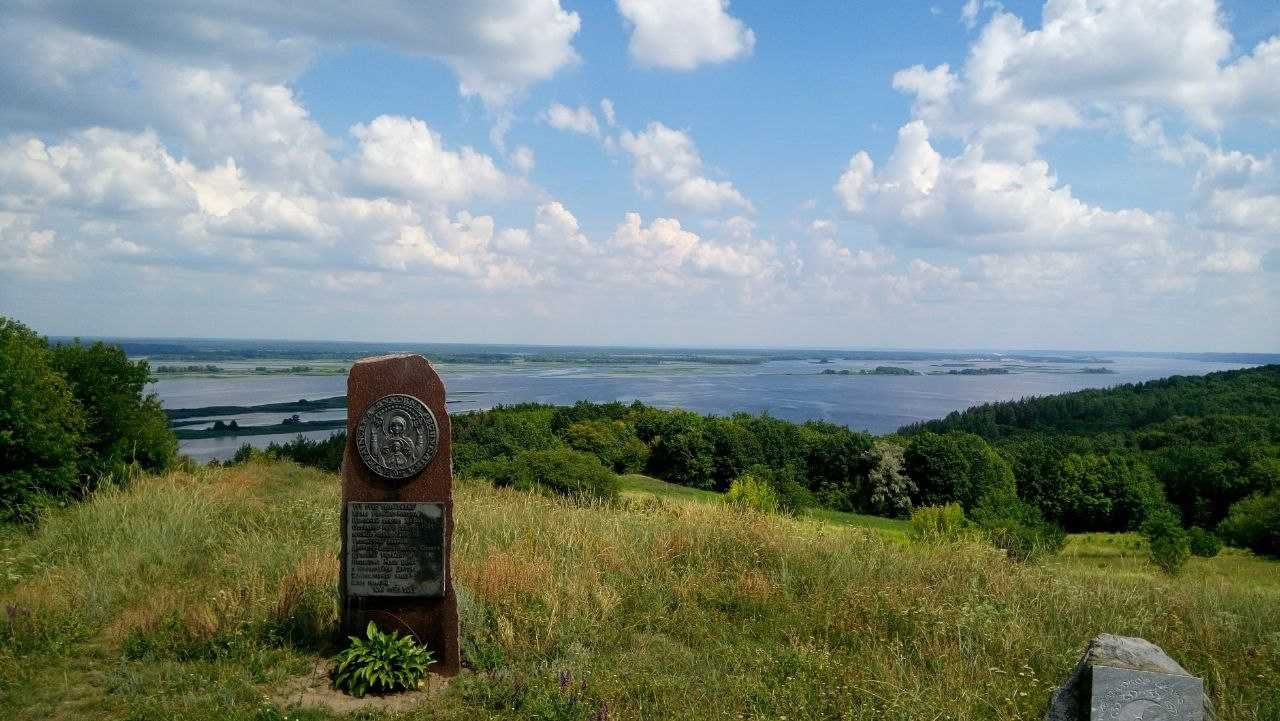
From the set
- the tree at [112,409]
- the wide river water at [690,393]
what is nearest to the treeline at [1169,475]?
the wide river water at [690,393]

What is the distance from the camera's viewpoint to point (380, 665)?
607 centimetres

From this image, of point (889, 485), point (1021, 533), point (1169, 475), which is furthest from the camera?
point (1169, 475)

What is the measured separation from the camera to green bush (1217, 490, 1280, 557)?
105 ft

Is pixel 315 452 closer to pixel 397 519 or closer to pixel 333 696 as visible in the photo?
pixel 397 519

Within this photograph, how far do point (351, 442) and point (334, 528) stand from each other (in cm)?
464

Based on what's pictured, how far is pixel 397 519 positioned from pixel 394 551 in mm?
270

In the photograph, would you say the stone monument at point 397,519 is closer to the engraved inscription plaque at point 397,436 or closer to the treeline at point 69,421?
the engraved inscription plaque at point 397,436

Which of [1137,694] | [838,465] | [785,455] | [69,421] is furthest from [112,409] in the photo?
[838,465]

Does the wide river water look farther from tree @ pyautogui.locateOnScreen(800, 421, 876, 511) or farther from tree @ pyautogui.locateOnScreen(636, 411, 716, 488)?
tree @ pyautogui.locateOnScreen(800, 421, 876, 511)

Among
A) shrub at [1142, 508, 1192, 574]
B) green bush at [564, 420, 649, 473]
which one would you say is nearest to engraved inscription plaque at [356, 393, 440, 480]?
shrub at [1142, 508, 1192, 574]

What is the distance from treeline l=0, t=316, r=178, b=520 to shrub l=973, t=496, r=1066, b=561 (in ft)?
46.4

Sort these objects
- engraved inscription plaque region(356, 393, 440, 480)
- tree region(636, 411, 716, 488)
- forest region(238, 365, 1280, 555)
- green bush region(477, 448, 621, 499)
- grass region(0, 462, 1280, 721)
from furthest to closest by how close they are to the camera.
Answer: tree region(636, 411, 716, 488) → forest region(238, 365, 1280, 555) → green bush region(477, 448, 621, 499) → engraved inscription plaque region(356, 393, 440, 480) → grass region(0, 462, 1280, 721)

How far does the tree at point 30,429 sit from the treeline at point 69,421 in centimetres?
1

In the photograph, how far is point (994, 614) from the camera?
7352mm
